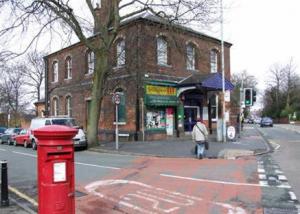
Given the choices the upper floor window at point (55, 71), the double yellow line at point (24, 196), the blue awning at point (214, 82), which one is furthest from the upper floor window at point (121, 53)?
the double yellow line at point (24, 196)

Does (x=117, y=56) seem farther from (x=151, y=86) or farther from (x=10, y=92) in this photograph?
(x=10, y=92)

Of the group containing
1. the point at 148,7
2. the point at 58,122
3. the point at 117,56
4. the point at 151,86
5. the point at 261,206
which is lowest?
the point at 261,206

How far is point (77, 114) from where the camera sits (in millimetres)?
37875

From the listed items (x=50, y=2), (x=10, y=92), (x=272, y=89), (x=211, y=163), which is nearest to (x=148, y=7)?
(x=50, y=2)

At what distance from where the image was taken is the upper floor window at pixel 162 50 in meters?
31.2

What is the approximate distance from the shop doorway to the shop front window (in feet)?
8.87

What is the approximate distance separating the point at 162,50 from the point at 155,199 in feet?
76.1

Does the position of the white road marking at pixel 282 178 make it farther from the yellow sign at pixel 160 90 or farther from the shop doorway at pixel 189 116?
the shop doorway at pixel 189 116

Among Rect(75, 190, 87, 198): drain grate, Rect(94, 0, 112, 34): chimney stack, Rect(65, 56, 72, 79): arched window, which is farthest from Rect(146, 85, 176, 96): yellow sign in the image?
Rect(75, 190, 87, 198): drain grate

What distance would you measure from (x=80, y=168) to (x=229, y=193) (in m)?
6.68

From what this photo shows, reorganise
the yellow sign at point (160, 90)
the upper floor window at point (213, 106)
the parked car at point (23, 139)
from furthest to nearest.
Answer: the upper floor window at point (213, 106) → the parked car at point (23, 139) → the yellow sign at point (160, 90)

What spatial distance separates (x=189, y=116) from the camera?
3366 centimetres

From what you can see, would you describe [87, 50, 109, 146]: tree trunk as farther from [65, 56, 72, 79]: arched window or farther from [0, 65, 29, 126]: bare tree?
[0, 65, 29, 126]: bare tree

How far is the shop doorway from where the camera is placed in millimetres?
33138
